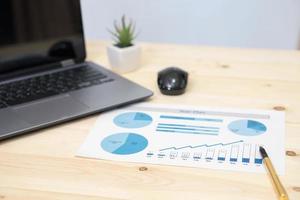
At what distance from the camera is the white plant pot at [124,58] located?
1.08 m

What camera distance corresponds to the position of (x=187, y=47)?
51.2 inches

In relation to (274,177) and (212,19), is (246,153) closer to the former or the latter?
→ (274,177)

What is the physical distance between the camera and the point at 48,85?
0.98 m

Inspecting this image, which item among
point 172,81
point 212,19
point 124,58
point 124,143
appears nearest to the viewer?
point 124,143

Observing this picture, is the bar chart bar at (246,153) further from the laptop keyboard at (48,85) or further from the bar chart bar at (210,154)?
the laptop keyboard at (48,85)

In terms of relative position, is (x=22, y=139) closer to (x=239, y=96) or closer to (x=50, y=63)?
(x=50, y=63)

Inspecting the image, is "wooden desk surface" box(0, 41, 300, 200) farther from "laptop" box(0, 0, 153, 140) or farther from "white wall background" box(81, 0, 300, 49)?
"white wall background" box(81, 0, 300, 49)

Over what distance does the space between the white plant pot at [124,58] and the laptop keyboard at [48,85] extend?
0.06 metres

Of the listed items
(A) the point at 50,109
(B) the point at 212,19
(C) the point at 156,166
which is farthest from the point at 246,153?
(B) the point at 212,19

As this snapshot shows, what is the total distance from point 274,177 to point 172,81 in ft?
1.19

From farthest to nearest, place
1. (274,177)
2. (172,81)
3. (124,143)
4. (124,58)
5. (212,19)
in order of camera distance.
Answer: (212,19), (124,58), (172,81), (124,143), (274,177)

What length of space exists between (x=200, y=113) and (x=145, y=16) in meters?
1.12

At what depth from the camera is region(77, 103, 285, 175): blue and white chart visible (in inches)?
29.0

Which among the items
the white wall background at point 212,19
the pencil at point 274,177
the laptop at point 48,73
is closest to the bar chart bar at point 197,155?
the pencil at point 274,177
